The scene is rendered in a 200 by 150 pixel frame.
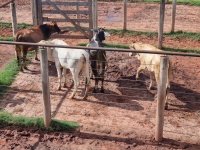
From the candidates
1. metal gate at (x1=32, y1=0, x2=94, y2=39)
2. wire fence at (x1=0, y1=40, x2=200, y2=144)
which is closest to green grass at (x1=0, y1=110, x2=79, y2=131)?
wire fence at (x1=0, y1=40, x2=200, y2=144)

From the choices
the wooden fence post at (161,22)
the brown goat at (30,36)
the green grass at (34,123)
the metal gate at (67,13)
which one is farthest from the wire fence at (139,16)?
the green grass at (34,123)

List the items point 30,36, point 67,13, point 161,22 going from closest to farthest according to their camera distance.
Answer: point 30,36, point 161,22, point 67,13

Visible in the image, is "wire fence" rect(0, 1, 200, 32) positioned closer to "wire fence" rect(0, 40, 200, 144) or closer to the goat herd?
"wire fence" rect(0, 40, 200, 144)

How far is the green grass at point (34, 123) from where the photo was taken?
791cm

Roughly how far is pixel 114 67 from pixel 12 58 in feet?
11.2

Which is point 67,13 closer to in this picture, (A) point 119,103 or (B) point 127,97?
(B) point 127,97

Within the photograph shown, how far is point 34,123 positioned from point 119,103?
2.21 metres

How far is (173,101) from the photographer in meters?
9.27

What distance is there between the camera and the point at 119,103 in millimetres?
9102

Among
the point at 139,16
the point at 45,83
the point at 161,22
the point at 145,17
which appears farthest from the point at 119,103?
the point at 139,16

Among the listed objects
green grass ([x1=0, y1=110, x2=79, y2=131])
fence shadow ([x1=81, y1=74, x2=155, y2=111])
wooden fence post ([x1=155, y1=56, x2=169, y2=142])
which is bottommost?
green grass ([x1=0, y1=110, x2=79, y2=131])

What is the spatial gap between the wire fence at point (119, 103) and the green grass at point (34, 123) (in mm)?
314

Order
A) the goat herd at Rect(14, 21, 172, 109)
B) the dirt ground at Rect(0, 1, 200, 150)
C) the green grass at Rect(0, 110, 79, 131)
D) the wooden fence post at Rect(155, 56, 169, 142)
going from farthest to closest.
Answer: the goat herd at Rect(14, 21, 172, 109)
the green grass at Rect(0, 110, 79, 131)
the dirt ground at Rect(0, 1, 200, 150)
the wooden fence post at Rect(155, 56, 169, 142)

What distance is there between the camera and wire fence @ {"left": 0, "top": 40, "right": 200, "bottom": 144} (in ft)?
26.3
